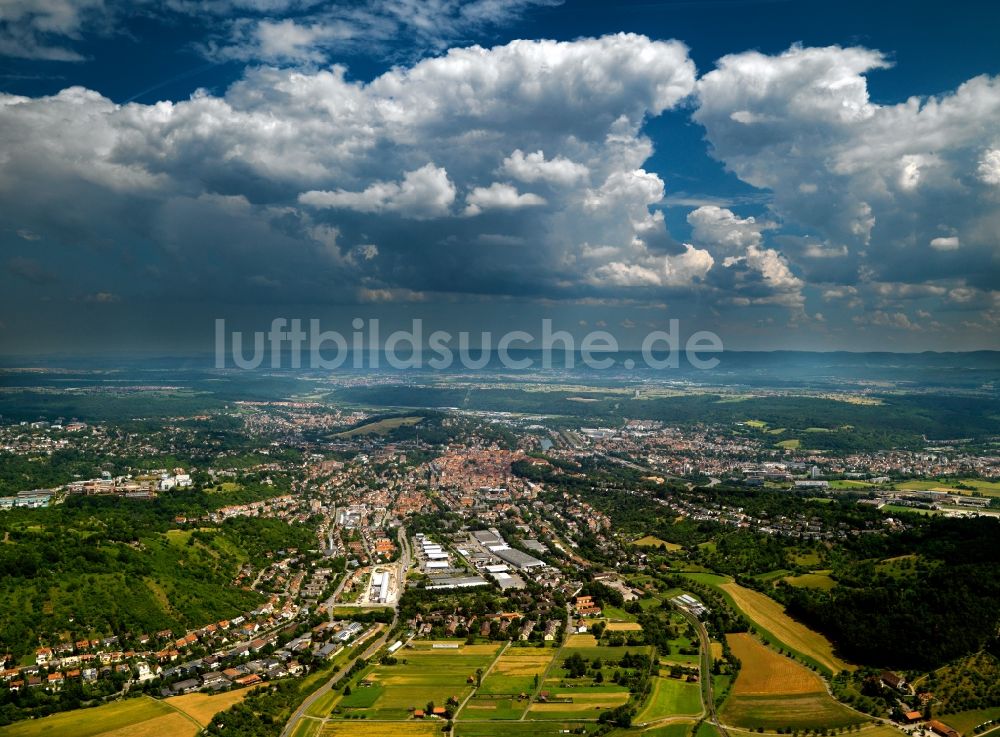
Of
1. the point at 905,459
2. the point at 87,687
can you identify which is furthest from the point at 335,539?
the point at 905,459

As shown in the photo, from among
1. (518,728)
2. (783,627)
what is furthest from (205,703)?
(783,627)

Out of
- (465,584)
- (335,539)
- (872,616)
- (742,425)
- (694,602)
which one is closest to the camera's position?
(872,616)

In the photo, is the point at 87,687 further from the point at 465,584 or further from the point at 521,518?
the point at 521,518

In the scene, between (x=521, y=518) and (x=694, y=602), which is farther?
(x=521, y=518)

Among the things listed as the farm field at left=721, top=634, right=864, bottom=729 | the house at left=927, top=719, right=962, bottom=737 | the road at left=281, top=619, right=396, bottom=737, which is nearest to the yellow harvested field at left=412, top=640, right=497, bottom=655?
the road at left=281, top=619, right=396, bottom=737

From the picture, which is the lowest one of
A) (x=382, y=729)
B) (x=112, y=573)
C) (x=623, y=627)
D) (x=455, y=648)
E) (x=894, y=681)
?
(x=455, y=648)

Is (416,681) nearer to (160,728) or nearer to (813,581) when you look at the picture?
(160,728)
